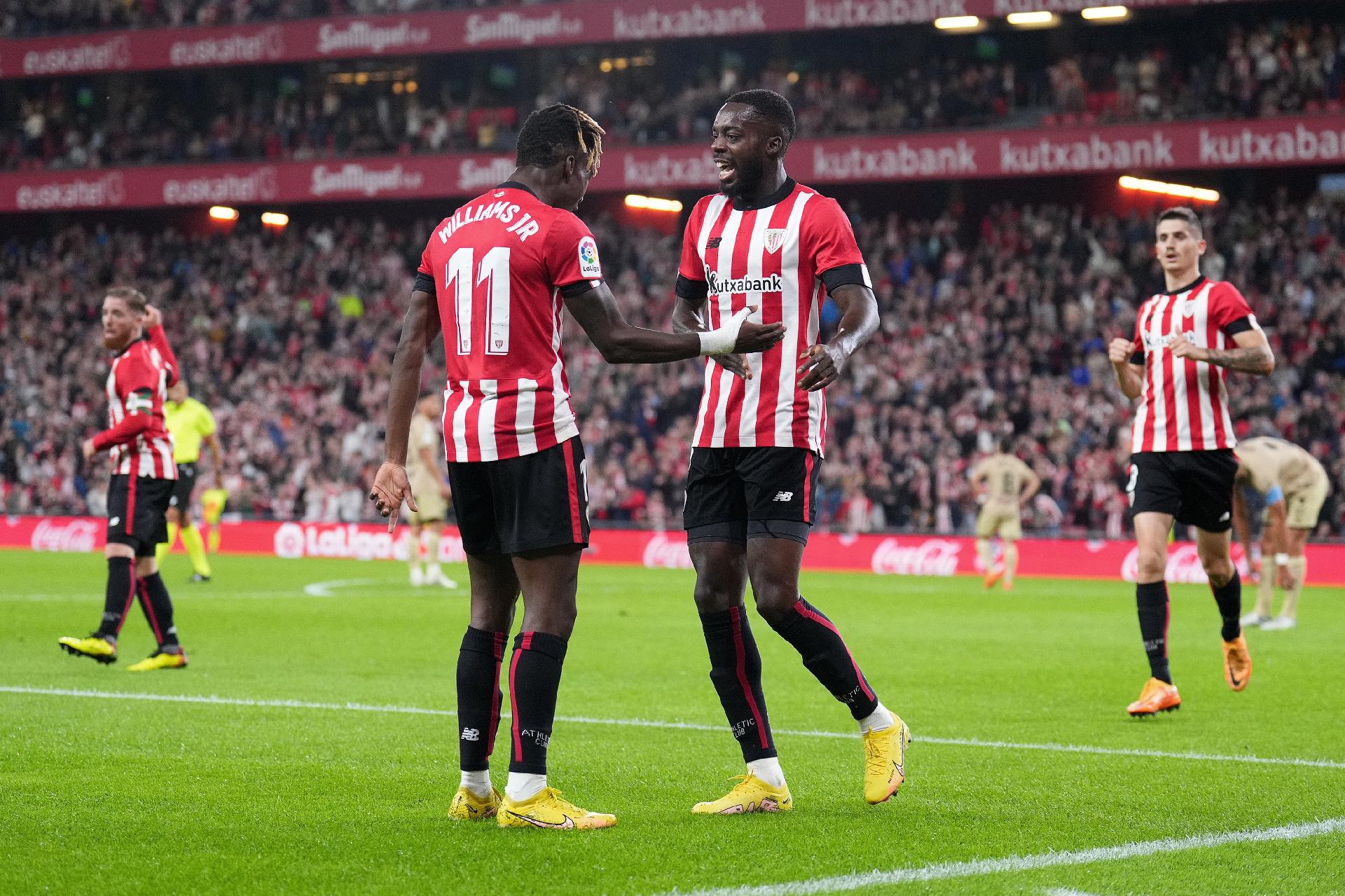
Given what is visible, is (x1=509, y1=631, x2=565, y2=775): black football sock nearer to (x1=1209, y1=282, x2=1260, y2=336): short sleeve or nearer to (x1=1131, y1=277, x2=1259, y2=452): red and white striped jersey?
(x1=1131, y1=277, x2=1259, y2=452): red and white striped jersey

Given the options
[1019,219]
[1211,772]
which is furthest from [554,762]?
[1019,219]

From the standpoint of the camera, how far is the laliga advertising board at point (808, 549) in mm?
22172

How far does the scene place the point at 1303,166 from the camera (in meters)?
29.8

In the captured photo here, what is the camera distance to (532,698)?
205 inches

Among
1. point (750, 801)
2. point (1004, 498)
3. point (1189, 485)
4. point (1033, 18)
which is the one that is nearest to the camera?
point (750, 801)

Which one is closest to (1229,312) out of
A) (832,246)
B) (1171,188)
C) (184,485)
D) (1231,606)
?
(1231,606)

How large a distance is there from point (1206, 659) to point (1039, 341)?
16.4 metres

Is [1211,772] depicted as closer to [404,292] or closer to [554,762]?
[554,762]

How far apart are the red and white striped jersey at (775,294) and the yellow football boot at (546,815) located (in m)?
1.32

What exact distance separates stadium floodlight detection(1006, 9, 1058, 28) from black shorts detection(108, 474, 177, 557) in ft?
71.0

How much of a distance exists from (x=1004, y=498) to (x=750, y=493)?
15.4 metres

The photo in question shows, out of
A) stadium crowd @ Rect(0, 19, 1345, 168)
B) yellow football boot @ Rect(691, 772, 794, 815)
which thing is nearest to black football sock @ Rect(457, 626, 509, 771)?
yellow football boot @ Rect(691, 772, 794, 815)

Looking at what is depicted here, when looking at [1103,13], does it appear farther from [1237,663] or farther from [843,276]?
[843,276]

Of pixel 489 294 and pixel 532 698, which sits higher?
pixel 489 294
